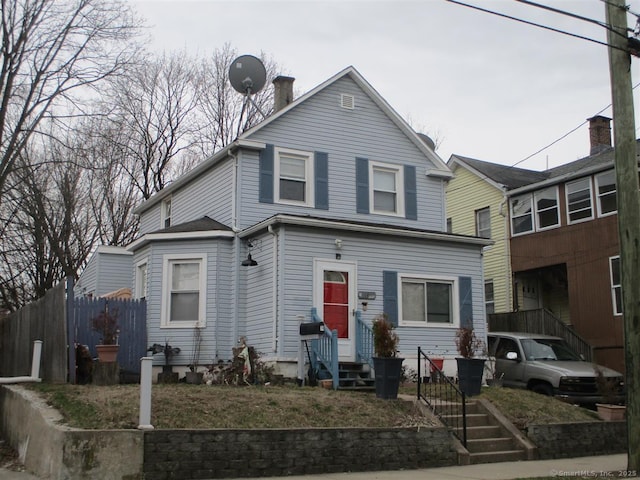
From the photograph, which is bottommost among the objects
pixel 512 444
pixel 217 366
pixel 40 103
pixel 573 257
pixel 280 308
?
pixel 512 444

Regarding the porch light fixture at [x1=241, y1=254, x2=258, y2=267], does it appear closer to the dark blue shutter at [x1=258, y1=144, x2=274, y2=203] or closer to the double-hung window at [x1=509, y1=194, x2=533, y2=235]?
the dark blue shutter at [x1=258, y1=144, x2=274, y2=203]

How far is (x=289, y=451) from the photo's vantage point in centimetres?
1021

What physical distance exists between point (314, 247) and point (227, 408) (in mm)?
6371

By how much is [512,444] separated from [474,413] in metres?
1.10

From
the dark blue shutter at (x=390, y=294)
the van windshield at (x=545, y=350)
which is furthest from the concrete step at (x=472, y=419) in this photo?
the van windshield at (x=545, y=350)

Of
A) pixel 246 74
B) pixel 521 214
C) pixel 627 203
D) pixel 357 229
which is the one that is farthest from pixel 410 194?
pixel 627 203

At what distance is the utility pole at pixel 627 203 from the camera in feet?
32.0

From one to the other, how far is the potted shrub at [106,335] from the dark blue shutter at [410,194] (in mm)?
8546

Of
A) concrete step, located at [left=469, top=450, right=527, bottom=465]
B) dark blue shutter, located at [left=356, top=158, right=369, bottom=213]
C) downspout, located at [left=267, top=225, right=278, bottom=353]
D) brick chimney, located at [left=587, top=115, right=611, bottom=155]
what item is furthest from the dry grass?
brick chimney, located at [left=587, top=115, right=611, bottom=155]

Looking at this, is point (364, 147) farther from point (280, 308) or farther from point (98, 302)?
point (98, 302)

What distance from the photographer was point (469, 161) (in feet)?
94.1

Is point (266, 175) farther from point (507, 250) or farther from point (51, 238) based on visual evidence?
point (51, 238)

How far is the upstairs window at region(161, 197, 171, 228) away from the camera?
22688 mm

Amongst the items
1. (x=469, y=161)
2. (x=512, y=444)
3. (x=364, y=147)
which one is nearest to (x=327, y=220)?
(x=364, y=147)
